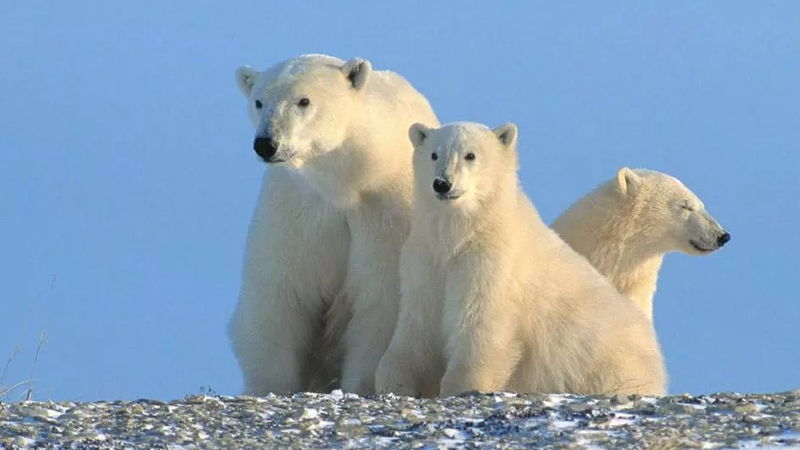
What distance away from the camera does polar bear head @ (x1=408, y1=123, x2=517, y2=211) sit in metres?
8.77

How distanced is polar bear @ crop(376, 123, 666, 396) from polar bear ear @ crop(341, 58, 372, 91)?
0.59 m

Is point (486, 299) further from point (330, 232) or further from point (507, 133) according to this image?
point (330, 232)

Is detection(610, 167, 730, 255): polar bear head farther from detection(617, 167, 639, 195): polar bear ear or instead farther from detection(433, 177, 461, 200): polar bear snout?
detection(433, 177, 461, 200): polar bear snout

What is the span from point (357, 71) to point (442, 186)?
48.7 inches

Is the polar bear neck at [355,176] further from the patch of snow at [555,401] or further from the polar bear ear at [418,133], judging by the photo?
the patch of snow at [555,401]

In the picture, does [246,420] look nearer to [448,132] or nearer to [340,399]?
[340,399]

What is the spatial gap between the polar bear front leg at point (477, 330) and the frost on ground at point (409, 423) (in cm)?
121

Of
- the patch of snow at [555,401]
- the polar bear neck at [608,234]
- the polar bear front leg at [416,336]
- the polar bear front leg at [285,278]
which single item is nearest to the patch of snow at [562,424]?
the patch of snow at [555,401]

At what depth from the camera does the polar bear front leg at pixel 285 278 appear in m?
9.62

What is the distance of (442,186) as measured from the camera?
8672 millimetres

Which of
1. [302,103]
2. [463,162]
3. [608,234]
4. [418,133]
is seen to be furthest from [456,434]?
[608,234]

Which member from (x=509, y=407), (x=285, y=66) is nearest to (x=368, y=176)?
(x=285, y=66)

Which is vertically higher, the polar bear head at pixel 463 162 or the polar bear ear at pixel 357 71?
the polar bear ear at pixel 357 71

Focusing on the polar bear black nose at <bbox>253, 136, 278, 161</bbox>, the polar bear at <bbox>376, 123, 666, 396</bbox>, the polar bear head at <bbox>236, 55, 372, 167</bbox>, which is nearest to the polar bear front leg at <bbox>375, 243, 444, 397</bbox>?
the polar bear at <bbox>376, 123, 666, 396</bbox>
